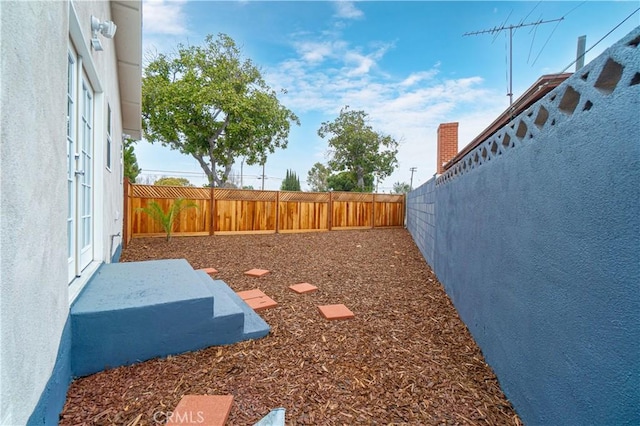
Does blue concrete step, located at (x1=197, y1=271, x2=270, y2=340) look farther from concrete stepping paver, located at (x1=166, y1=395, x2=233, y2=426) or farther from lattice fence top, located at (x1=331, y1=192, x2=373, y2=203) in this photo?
lattice fence top, located at (x1=331, y1=192, x2=373, y2=203)

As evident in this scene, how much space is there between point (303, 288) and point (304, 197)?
6653mm

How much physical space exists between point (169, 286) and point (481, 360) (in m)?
2.71

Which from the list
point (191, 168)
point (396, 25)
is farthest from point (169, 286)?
point (191, 168)

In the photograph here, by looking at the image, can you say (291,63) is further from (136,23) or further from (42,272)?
(42,272)

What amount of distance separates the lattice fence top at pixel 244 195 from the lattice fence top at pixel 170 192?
35 centimetres

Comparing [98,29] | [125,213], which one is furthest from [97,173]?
[125,213]

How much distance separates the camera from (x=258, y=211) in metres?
9.53

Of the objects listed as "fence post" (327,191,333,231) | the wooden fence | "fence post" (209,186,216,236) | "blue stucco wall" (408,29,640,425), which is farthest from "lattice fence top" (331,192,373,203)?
"blue stucco wall" (408,29,640,425)

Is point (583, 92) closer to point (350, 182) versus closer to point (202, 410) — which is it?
point (202, 410)

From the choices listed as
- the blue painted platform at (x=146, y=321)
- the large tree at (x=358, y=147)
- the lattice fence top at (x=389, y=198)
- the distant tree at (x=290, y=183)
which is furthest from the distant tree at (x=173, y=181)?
the blue painted platform at (x=146, y=321)

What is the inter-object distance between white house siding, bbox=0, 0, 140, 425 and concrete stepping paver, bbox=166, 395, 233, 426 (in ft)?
1.92

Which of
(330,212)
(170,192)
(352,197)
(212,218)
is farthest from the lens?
(352,197)

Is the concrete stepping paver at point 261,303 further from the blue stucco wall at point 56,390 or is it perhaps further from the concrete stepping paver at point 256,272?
the blue stucco wall at point 56,390

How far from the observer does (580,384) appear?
4.08ft
